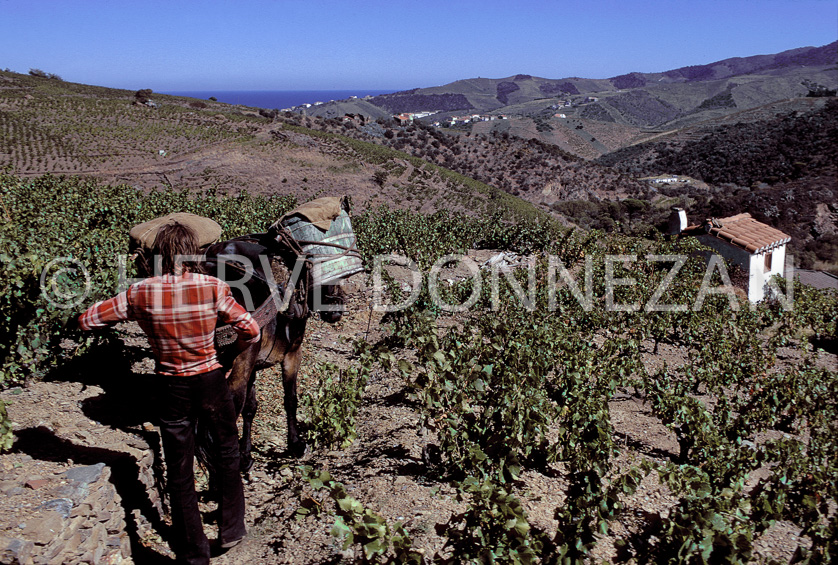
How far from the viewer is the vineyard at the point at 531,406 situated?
313cm

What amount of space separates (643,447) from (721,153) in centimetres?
7877

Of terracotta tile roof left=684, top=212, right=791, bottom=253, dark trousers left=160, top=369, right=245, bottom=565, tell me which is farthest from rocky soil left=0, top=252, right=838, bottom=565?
terracotta tile roof left=684, top=212, right=791, bottom=253

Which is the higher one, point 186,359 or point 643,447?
point 186,359

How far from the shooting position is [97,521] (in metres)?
2.90

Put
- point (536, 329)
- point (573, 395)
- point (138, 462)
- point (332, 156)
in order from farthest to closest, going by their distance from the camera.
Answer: point (332, 156)
point (536, 329)
point (573, 395)
point (138, 462)

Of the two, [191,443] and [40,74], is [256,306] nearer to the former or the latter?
[191,443]

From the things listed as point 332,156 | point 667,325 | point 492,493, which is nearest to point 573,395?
point 492,493

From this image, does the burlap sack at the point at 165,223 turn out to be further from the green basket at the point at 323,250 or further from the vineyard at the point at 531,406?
the vineyard at the point at 531,406

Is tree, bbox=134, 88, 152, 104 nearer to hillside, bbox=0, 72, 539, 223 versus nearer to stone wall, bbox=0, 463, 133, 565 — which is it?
hillside, bbox=0, 72, 539, 223

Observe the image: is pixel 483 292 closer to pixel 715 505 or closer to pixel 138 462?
pixel 715 505

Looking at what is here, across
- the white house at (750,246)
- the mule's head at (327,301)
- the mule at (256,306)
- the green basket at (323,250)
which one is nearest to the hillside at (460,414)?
the mule at (256,306)

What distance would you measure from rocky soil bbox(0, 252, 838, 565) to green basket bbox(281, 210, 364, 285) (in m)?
1.62

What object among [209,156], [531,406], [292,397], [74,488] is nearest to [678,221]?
[531,406]

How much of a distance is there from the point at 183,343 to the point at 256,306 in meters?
1.26
